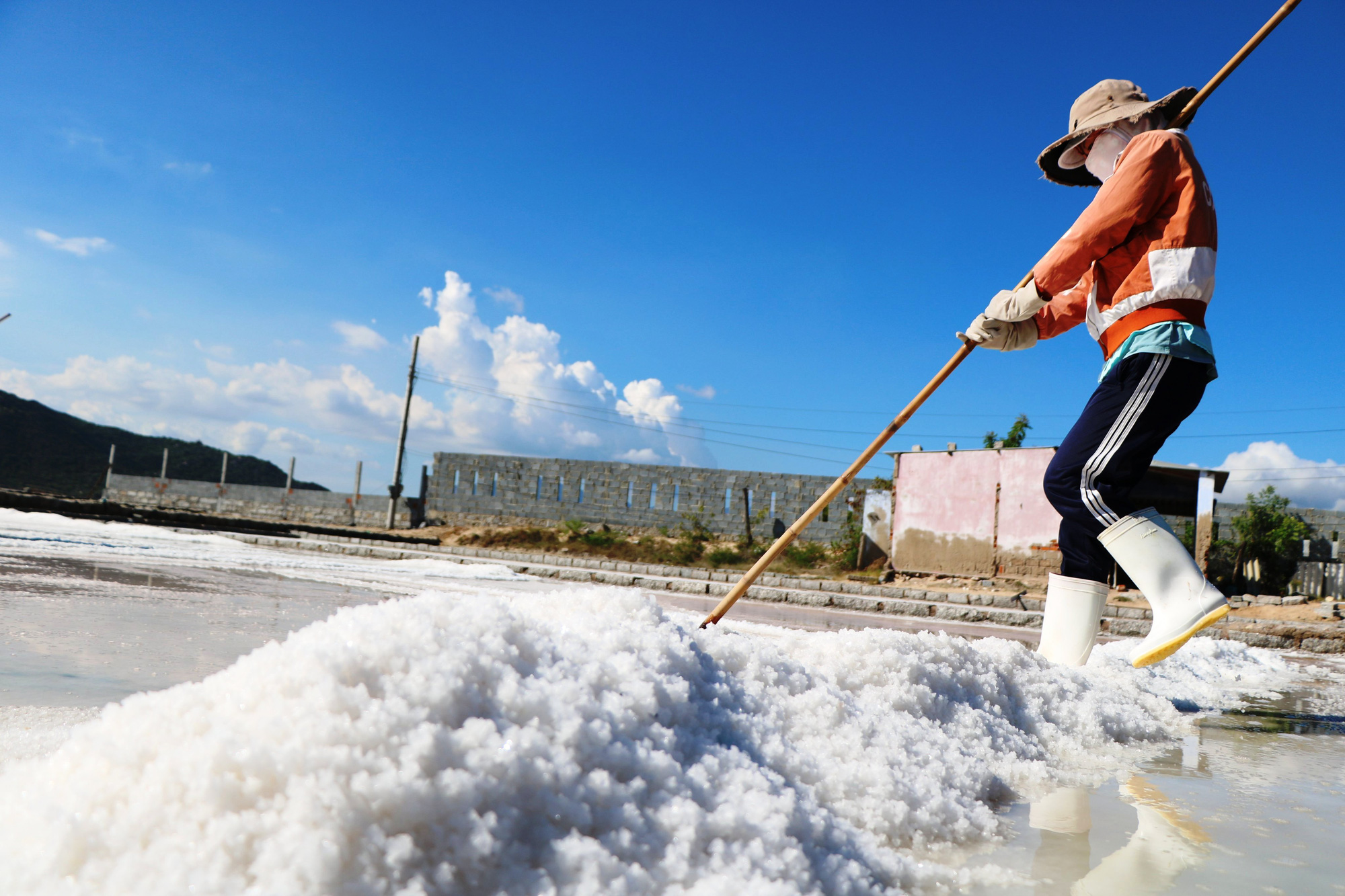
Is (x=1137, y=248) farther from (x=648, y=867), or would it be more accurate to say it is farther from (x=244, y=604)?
(x=244, y=604)

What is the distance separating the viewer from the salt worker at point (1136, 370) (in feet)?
8.04

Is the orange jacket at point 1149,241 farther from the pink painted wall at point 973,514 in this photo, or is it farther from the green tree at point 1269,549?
the green tree at point 1269,549

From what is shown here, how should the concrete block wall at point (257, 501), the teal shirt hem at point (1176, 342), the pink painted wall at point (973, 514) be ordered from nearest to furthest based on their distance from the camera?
the teal shirt hem at point (1176, 342) → the pink painted wall at point (973, 514) → the concrete block wall at point (257, 501)

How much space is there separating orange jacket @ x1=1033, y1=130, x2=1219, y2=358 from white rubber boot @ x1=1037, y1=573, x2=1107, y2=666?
2.80 ft

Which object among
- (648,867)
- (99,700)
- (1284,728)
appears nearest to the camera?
(648,867)

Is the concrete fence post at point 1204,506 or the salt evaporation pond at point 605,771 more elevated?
the concrete fence post at point 1204,506

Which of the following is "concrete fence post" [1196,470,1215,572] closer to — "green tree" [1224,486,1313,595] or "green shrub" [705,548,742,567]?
"green tree" [1224,486,1313,595]

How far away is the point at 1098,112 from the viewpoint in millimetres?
2936

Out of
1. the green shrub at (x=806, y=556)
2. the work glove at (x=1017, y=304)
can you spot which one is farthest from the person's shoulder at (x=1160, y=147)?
the green shrub at (x=806, y=556)

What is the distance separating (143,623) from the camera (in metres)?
2.69

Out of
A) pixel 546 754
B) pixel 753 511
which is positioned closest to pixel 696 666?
pixel 546 754

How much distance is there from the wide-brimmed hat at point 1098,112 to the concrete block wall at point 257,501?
24.1 metres

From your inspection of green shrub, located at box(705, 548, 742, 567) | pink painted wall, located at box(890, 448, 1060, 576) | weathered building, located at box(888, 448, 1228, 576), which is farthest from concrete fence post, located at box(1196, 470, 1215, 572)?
green shrub, located at box(705, 548, 742, 567)

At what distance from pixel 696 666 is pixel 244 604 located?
3.01m
